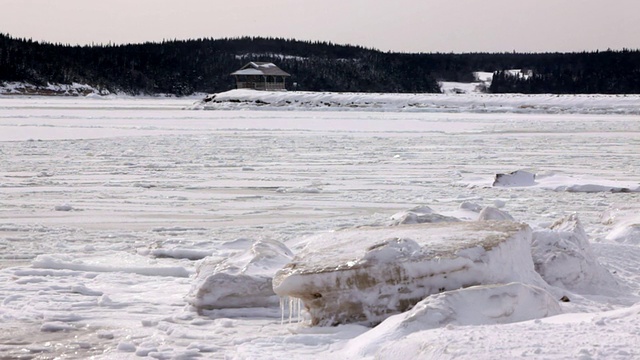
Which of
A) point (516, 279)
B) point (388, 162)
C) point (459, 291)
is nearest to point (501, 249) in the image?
point (516, 279)

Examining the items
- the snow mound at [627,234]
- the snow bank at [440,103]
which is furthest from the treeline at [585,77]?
the snow mound at [627,234]

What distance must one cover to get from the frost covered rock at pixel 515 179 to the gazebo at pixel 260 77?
2682 inches

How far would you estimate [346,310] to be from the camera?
15.4ft

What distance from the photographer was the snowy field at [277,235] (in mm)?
4203

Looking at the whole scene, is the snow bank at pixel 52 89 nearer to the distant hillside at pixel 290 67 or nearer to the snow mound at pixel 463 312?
the distant hillside at pixel 290 67

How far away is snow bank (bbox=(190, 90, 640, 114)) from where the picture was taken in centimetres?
3959

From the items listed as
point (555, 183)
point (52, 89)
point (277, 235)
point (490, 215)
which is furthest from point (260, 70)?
point (490, 215)

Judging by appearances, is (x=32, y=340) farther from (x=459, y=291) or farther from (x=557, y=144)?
(x=557, y=144)

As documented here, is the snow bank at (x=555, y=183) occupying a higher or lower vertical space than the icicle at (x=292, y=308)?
lower

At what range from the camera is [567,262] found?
217 inches

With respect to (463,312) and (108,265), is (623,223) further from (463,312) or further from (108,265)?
(108,265)

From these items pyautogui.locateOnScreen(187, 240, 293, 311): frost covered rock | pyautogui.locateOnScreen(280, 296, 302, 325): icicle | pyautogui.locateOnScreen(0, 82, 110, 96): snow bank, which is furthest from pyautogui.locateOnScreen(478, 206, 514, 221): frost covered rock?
pyautogui.locateOnScreen(0, 82, 110, 96): snow bank

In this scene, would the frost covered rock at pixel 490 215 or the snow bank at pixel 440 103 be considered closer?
the frost covered rock at pixel 490 215

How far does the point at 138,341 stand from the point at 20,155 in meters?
11.2
